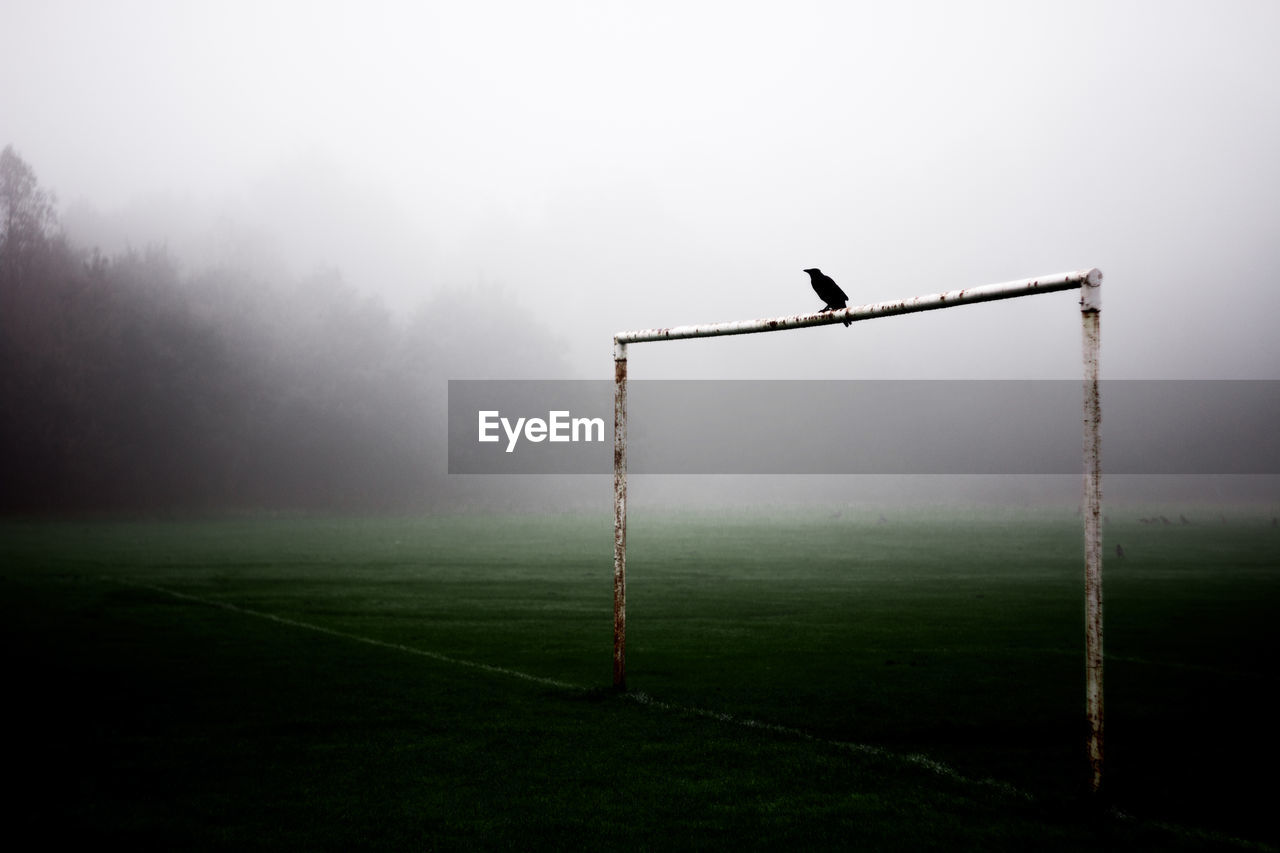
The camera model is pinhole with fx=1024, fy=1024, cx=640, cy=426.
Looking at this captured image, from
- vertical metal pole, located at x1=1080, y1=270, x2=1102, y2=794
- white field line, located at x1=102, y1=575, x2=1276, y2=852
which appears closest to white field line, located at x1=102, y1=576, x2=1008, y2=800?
→ white field line, located at x1=102, y1=575, x2=1276, y2=852

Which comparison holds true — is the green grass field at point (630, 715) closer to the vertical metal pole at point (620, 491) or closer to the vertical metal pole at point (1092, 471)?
the vertical metal pole at point (620, 491)

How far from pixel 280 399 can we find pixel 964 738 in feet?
150

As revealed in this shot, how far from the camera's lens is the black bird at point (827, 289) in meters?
6.40

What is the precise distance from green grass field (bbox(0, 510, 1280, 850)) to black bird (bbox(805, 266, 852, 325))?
2827 millimetres

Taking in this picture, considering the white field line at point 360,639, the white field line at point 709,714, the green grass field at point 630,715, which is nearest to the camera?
the green grass field at point 630,715

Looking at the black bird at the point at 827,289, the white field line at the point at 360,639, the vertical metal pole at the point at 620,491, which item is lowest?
the white field line at the point at 360,639

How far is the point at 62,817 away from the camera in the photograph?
511cm

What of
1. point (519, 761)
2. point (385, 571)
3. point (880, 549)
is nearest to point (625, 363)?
point (519, 761)

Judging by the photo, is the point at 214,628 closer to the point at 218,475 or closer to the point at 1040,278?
the point at 1040,278

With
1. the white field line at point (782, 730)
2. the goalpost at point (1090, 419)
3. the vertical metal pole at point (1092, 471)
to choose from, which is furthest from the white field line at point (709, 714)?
the vertical metal pole at point (1092, 471)

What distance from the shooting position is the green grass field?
16.5 feet

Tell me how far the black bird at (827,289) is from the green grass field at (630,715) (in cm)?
283

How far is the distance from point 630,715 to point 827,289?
335 cm

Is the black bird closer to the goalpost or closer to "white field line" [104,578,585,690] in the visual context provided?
the goalpost
